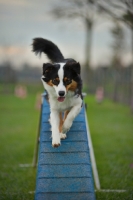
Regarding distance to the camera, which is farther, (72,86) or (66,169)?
(72,86)

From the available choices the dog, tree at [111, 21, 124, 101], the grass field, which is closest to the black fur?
the dog

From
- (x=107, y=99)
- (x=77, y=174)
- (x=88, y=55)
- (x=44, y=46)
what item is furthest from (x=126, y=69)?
(x=77, y=174)

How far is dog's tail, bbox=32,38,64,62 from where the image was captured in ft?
21.0

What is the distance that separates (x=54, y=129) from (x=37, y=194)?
102 cm

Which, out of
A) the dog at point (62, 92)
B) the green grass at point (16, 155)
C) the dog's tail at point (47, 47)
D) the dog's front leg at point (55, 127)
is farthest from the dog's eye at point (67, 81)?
the green grass at point (16, 155)

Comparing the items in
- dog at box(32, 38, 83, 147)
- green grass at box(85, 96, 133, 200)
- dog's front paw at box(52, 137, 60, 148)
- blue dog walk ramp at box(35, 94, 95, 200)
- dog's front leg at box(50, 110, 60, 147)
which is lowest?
green grass at box(85, 96, 133, 200)

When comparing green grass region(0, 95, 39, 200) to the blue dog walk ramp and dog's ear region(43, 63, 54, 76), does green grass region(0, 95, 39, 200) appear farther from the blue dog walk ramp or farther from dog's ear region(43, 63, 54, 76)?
dog's ear region(43, 63, 54, 76)

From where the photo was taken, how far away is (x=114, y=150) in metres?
9.90

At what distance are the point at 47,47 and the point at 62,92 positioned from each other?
5.26ft

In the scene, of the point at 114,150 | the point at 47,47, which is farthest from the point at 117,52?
the point at 47,47

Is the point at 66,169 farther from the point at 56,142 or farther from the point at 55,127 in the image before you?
the point at 55,127

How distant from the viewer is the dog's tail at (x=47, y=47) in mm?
6391

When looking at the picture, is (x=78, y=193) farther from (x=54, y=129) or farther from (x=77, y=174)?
(x=54, y=129)

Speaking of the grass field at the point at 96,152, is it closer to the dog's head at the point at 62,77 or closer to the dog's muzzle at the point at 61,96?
the dog's muzzle at the point at 61,96
